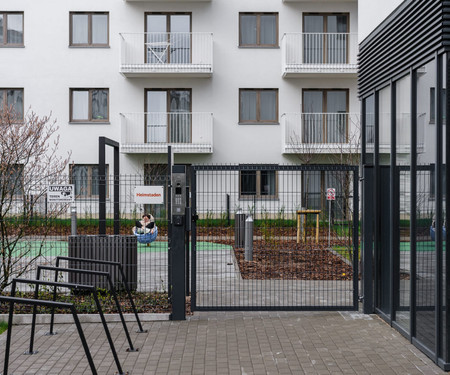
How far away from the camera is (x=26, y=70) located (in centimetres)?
2555

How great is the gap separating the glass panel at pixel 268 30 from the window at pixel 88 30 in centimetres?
662

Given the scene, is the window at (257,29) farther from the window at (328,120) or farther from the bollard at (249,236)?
the bollard at (249,236)

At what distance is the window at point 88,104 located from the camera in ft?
84.3

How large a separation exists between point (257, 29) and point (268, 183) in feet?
62.7

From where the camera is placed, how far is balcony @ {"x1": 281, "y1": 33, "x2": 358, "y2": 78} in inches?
975

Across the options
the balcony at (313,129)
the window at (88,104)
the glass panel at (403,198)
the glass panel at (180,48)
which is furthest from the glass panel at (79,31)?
the glass panel at (403,198)

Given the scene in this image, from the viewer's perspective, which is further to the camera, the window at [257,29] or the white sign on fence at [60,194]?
the window at [257,29]

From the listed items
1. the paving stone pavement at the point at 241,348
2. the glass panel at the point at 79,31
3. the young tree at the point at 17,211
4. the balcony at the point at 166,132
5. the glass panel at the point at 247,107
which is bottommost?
the paving stone pavement at the point at 241,348

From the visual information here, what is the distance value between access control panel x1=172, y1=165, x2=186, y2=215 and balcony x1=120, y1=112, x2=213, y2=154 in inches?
651

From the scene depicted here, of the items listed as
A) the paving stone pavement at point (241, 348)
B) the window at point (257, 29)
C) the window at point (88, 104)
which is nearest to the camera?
the paving stone pavement at point (241, 348)

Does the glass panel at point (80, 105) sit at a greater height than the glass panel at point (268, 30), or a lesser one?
lesser

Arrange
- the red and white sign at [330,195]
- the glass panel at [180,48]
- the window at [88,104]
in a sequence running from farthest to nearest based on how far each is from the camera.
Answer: the window at [88,104]
the glass panel at [180,48]
the red and white sign at [330,195]

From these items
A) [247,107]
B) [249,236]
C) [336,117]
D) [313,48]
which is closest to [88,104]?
[247,107]

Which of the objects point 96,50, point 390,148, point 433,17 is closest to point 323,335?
point 390,148
